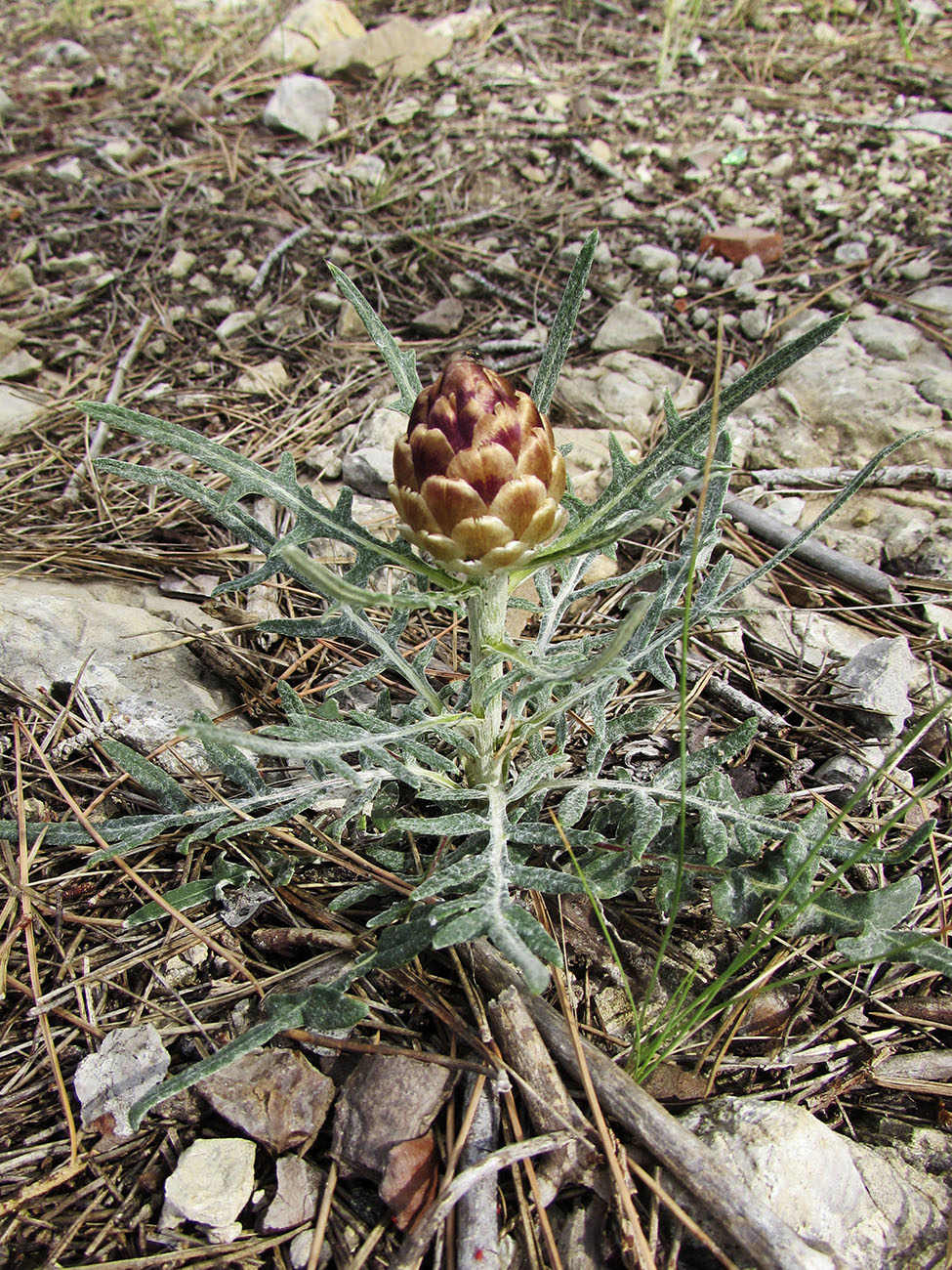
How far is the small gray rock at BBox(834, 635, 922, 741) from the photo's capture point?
6.90ft

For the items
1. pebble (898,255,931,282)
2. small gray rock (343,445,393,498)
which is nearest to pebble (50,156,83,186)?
small gray rock (343,445,393,498)

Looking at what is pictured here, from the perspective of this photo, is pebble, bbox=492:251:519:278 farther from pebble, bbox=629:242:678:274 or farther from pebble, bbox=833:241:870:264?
pebble, bbox=833:241:870:264

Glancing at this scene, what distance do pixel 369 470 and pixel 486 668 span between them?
4.35ft

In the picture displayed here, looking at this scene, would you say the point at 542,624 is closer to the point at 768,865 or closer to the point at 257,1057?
the point at 768,865

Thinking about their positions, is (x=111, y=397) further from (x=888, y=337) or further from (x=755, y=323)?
(x=888, y=337)

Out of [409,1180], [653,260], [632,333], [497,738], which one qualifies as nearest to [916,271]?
[653,260]

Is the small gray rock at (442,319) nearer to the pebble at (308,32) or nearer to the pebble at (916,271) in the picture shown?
the pebble at (916,271)

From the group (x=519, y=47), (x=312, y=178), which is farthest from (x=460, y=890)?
(x=519, y=47)

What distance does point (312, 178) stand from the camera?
12.9 feet

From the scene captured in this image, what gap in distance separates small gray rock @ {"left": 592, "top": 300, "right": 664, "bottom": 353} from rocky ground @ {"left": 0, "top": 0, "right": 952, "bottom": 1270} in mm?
17

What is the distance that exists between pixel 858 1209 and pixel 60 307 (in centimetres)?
389

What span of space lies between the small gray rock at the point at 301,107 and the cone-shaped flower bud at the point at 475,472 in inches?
142

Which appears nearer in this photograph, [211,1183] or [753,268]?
[211,1183]

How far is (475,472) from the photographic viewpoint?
4.44 feet
